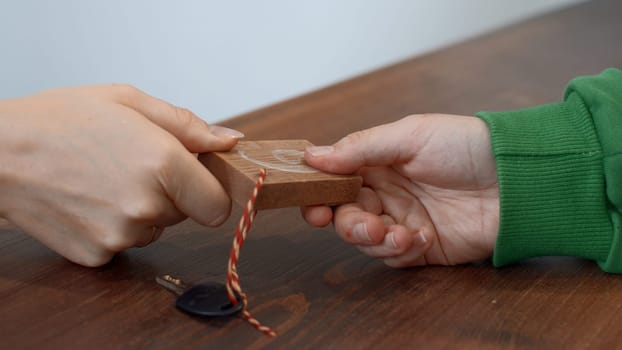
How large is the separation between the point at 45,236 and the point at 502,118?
1.54 ft

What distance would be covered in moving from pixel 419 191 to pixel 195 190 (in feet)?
0.87

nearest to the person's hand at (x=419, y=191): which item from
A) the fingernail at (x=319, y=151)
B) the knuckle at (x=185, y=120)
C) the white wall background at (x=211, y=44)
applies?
the fingernail at (x=319, y=151)

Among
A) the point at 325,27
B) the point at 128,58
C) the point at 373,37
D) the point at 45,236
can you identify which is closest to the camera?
the point at 45,236

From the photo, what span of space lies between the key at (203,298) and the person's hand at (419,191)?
5.0 inches

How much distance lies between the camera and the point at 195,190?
0.62m

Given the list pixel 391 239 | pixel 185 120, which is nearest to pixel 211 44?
pixel 185 120

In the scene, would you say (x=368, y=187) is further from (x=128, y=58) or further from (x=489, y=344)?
(x=128, y=58)

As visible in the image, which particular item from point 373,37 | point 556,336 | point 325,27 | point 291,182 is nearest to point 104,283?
point 291,182

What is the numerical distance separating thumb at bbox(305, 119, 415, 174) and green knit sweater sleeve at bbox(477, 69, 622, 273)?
0.08 meters

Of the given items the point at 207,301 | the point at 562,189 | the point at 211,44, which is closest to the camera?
the point at 207,301

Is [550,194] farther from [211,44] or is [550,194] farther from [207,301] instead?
[211,44]

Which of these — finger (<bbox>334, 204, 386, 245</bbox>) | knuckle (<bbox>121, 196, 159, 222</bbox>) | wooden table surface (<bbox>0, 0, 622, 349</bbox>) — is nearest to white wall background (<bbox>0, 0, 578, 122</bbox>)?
wooden table surface (<bbox>0, 0, 622, 349</bbox>)

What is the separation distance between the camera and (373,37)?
152cm

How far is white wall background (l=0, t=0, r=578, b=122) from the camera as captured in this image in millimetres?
965
